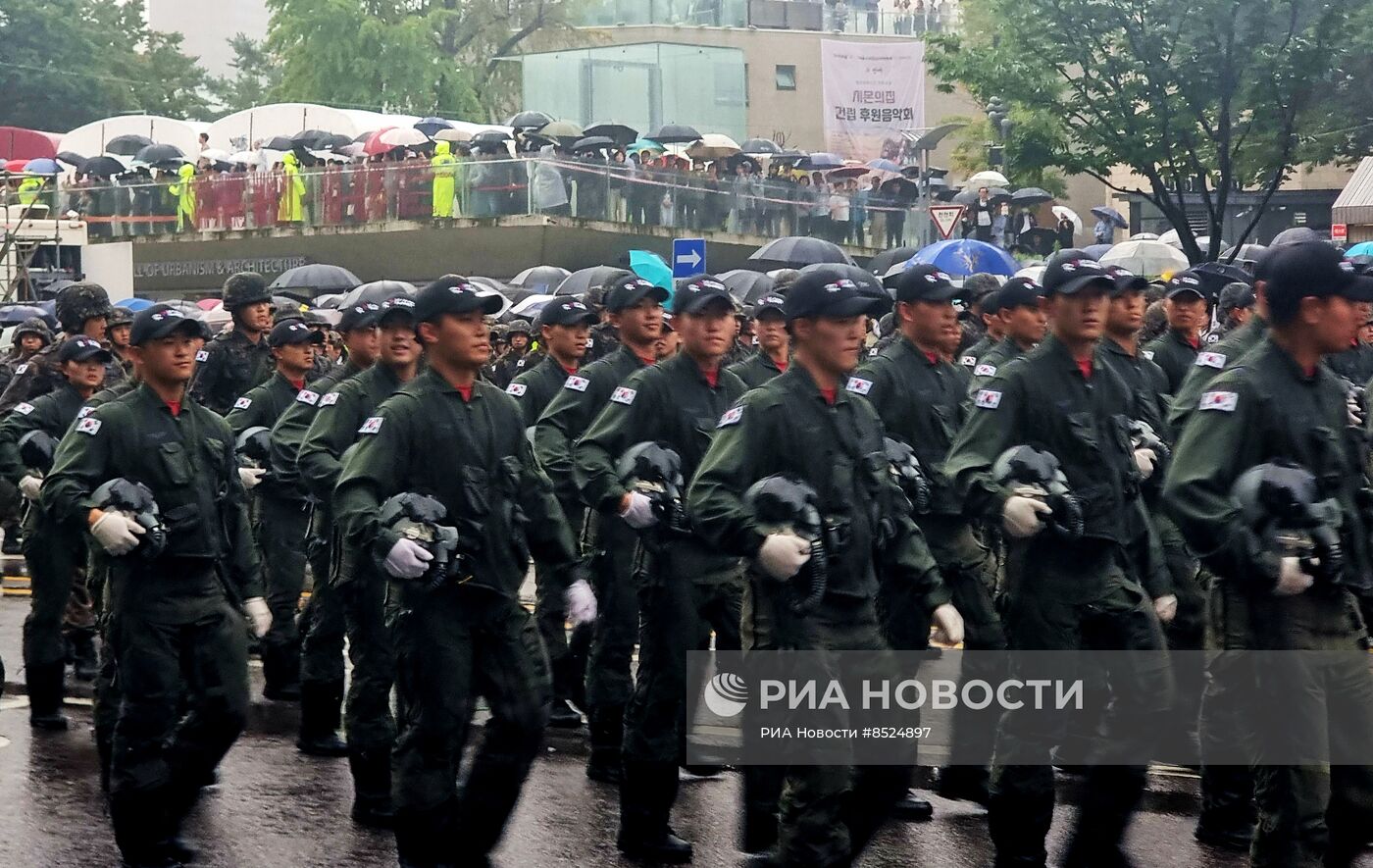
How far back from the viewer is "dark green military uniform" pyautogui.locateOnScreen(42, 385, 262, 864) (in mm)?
7301

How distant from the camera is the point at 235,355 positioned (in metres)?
12.1

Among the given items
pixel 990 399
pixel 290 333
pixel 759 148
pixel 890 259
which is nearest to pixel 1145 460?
pixel 990 399

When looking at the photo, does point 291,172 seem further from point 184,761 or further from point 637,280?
point 184,761

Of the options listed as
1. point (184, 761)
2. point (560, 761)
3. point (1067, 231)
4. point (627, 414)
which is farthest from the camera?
point (1067, 231)

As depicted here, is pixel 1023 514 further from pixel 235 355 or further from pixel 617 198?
pixel 617 198

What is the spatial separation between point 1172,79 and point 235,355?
12746 millimetres

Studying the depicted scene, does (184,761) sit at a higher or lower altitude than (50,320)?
lower

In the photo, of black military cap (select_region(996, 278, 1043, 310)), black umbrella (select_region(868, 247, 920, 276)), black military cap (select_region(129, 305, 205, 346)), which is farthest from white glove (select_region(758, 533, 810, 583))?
black umbrella (select_region(868, 247, 920, 276))

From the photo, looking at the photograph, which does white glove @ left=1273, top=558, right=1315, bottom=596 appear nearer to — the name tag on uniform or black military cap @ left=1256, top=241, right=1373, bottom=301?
black military cap @ left=1256, top=241, right=1373, bottom=301

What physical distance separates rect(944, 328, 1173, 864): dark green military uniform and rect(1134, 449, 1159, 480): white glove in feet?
→ 2.16

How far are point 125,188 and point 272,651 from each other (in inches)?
1061

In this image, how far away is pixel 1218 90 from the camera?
69.1 ft

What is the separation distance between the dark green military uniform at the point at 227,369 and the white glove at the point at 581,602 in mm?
5565

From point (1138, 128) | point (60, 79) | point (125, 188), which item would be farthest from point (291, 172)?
point (60, 79)
